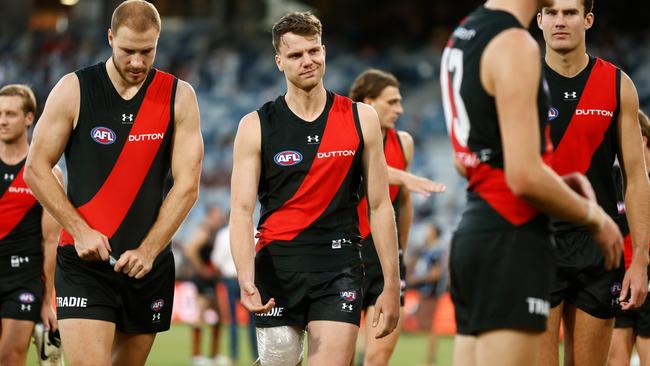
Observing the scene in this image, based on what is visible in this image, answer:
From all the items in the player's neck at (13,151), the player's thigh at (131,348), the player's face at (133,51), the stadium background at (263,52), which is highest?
the stadium background at (263,52)

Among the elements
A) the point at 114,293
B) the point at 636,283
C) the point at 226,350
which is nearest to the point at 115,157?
the point at 114,293

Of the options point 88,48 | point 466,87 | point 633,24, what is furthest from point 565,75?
point 88,48

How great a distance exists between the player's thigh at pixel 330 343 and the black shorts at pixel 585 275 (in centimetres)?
132

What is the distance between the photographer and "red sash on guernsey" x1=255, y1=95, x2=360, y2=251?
20.4ft

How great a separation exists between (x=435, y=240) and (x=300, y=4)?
16493mm

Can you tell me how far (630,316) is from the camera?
26.2 ft

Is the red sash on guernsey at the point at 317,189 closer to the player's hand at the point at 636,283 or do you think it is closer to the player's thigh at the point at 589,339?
the player's thigh at the point at 589,339

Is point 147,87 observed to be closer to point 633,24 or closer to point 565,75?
point 565,75

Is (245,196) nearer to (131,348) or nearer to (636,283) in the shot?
(131,348)

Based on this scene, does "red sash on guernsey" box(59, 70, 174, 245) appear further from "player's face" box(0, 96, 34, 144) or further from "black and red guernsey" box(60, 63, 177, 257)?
"player's face" box(0, 96, 34, 144)

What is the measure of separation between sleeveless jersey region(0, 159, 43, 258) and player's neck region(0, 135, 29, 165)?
0.43 ft

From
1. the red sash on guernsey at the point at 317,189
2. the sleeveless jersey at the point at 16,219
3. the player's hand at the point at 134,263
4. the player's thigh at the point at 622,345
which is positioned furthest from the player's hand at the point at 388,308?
the sleeveless jersey at the point at 16,219

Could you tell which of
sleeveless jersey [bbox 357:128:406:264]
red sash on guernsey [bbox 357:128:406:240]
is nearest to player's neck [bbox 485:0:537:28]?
sleeveless jersey [bbox 357:128:406:264]

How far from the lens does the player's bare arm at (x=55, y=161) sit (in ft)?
19.9
